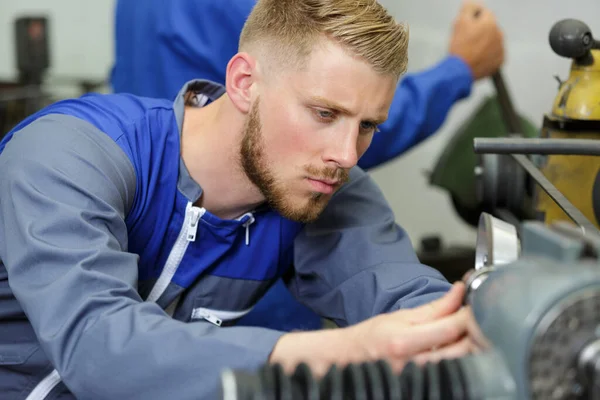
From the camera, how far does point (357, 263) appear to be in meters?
1.12

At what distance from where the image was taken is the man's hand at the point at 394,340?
670mm

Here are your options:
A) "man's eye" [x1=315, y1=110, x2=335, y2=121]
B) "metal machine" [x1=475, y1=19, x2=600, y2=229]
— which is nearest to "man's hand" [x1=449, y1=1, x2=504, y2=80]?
"metal machine" [x1=475, y1=19, x2=600, y2=229]

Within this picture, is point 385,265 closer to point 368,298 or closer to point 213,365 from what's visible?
point 368,298

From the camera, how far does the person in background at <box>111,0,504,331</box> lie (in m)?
1.51

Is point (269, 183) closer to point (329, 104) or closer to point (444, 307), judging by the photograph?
point (329, 104)

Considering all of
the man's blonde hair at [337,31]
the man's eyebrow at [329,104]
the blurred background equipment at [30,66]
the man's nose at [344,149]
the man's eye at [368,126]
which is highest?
the man's blonde hair at [337,31]

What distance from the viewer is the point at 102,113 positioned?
1.05 metres

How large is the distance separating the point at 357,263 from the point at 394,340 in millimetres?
441

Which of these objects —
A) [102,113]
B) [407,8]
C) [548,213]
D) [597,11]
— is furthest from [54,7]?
[548,213]

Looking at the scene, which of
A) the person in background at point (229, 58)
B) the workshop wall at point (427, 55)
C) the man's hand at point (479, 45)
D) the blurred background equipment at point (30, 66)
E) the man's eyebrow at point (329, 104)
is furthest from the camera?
the blurred background equipment at point (30, 66)

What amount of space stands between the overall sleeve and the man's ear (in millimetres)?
502

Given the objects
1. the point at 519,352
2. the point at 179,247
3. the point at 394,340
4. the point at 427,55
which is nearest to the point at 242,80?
the point at 179,247

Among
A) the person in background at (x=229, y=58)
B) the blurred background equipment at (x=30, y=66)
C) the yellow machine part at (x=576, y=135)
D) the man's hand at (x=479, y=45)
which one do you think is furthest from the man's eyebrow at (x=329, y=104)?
the blurred background equipment at (x=30, y=66)

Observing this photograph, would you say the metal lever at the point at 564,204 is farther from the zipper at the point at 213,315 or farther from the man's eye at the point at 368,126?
the zipper at the point at 213,315
